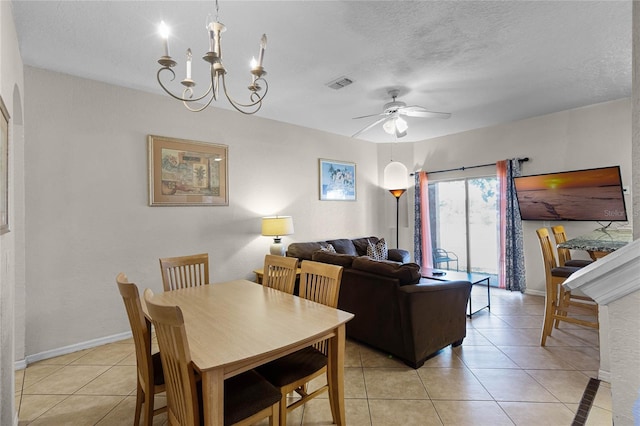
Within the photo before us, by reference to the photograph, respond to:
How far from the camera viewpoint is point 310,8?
6.71ft

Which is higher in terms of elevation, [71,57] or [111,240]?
[71,57]

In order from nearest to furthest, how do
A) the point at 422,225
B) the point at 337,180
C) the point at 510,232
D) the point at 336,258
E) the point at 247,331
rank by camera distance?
A: the point at 247,331, the point at 336,258, the point at 510,232, the point at 337,180, the point at 422,225

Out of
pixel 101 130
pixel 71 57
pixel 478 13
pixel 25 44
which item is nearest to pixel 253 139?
pixel 101 130

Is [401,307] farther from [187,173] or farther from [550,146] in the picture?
[550,146]

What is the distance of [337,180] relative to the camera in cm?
536

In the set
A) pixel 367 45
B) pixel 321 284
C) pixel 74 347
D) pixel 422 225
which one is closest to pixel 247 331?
pixel 321 284

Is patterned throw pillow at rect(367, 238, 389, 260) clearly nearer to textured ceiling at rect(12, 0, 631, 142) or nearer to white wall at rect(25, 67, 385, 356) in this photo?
white wall at rect(25, 67, 385, 356)

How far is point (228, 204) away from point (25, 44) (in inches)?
89.9

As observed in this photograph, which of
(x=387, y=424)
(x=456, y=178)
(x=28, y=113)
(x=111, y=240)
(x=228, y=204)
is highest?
(x=28, y=113)

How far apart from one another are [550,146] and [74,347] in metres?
6.33

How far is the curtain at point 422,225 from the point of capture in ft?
19.0

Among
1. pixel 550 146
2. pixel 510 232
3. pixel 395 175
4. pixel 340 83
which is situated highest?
pixel 340 83

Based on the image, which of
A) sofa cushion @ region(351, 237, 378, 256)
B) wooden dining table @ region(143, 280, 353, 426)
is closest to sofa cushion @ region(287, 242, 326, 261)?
sofa cushion @ region(351, 237, 378, 256)

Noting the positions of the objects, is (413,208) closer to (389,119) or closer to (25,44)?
(389,119)
